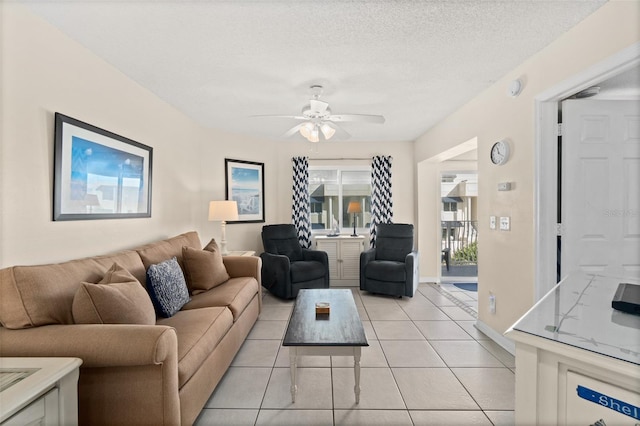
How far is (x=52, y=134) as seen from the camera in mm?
1940

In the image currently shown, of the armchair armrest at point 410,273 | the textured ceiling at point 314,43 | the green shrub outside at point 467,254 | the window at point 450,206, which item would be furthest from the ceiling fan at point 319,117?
the green shrub outside at point 467,254

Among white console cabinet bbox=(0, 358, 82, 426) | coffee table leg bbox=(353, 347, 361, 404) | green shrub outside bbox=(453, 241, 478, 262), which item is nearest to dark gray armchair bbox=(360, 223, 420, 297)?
green shrub outside bbox=(453, 241, 478, 262)

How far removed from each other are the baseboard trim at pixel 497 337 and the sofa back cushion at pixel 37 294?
10.8ft

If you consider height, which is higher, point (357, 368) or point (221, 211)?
point (221, 211)

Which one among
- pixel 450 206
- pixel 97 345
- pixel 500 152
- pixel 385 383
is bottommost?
pixel 385 383

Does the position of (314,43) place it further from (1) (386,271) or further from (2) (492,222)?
(1) (386,271)

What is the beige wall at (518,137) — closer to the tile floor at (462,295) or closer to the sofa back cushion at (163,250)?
the tile floor at (462,295)

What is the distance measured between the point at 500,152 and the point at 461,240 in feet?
12.1

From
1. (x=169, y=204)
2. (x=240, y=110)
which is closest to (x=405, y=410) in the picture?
(x=169, y=204)

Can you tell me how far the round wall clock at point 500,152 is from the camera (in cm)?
266

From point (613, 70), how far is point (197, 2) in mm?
2502

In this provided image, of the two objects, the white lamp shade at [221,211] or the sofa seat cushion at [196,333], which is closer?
the sofa seat cushion at [196,333]

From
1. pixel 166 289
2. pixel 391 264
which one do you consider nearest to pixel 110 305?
pixel 166 289

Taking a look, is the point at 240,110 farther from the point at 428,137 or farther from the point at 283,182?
the point at 428,137
